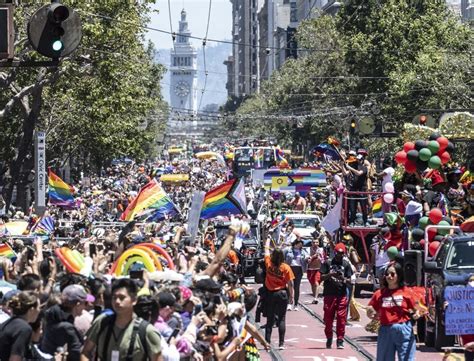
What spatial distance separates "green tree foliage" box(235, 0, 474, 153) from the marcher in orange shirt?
28752mm

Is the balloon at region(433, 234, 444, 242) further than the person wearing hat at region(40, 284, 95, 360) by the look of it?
Yes

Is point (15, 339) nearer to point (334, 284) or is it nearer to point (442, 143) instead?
point (334, 284)

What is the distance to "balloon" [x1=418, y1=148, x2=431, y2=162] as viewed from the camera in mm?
23984

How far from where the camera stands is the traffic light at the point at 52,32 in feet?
46.2

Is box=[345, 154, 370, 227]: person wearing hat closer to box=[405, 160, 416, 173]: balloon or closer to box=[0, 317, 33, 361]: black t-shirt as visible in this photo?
box=[405, 160, 416, 173]: balloon

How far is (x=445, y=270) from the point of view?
60.0ft

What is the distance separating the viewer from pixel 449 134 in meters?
29.0

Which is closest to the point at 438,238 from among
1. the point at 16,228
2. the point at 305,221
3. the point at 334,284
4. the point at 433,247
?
the point at 433,247

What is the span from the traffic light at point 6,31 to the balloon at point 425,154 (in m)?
11.3

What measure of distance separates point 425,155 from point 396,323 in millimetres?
9601

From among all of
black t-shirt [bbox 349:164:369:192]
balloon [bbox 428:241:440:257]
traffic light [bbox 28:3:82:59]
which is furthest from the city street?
traffic light [bbox 28:3:82:59]

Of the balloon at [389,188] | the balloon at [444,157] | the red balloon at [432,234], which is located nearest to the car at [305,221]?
the balloon at [389,188]

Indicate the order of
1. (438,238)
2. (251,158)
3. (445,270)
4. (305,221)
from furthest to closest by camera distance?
(251,158) → (305,221) → (438,238) → (445,270)

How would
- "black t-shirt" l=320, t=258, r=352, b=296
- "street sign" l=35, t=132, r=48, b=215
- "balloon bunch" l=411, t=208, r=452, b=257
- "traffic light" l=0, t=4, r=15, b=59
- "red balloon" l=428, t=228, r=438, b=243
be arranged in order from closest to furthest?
"traffic light" l=0, t=4, r=15, b=59 < "balloon bunch" l=411, t=208, r=452, b=257 < "black t-shirt" l=320, t=258, r=352, b=296 < "red balloon" l=428, t=228, r=438, b=243 < "street sign" l=35, t=132, r=48, b=215
